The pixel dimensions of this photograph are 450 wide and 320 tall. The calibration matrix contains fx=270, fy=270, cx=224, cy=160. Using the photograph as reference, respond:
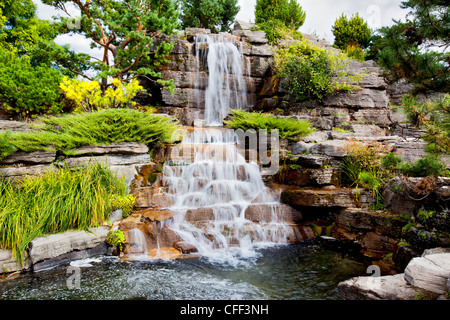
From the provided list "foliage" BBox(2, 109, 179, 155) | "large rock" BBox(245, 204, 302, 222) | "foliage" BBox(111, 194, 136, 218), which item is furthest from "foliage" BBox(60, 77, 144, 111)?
"large rock" BBox(245, 204, 302, 222)

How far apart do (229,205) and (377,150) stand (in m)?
3.78

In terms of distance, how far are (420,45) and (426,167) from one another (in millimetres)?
2113

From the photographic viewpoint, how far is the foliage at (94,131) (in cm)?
572

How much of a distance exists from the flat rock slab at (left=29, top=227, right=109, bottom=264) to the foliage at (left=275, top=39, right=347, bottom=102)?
8764mm

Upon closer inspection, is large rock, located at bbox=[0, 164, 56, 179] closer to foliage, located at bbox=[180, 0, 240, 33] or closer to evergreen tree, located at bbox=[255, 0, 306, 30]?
foliage, located at bbox=[180, 0, 240, 33]

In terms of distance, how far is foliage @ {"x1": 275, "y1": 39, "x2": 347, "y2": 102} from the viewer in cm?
1042

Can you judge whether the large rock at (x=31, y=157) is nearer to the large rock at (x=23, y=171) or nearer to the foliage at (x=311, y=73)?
the large rock at (x=23, y=171)

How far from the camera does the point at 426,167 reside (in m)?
4.71

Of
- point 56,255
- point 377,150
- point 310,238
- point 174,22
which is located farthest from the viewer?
point 174,22

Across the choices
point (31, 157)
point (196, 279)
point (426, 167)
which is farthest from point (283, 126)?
point (31, 157)

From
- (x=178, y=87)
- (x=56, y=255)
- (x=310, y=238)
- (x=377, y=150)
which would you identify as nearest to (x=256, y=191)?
(x=310, y=238)

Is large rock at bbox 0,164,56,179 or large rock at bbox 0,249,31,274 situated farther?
large rock at bbox 0,164,56,179

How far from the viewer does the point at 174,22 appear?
10.0m
